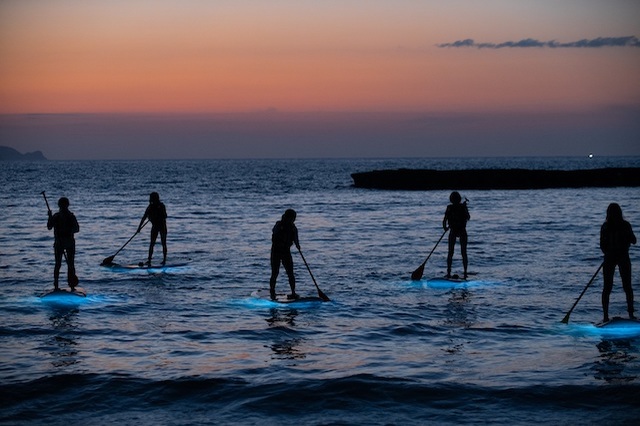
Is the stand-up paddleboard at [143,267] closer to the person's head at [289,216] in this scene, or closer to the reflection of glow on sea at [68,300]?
the reflection of glow on sea at [68,300]

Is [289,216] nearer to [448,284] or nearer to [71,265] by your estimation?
[71,265]

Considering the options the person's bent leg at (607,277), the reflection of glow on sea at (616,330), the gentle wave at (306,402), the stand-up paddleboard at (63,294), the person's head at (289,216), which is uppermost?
the person's head at (289,216)

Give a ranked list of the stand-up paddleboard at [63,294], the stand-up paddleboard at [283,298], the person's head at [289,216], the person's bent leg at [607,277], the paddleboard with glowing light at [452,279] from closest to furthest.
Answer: the person's bent leg at [607,277]
the person's head at [289,216]
the stand-up paddleboard at [283,298]
the stand-up paddleboard at [63,294]
the paddleboard with glowing light at [452,279]

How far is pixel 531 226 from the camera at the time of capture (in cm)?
3491

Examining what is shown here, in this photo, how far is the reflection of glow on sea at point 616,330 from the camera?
12594mm

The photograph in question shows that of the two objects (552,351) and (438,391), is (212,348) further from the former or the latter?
(552,351)

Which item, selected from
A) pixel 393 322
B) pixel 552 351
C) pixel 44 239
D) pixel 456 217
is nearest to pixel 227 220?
pixel 44 239

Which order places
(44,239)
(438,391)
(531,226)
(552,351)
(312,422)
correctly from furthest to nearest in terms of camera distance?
1. (531,226)
2. (44,239)
3. (552,351)
4. (438,391)
5. (312,422)

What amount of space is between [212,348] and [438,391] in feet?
13.4

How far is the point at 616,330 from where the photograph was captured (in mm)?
12789

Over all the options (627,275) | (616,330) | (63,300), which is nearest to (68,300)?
(63,300)

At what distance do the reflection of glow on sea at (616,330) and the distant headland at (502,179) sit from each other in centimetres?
7227

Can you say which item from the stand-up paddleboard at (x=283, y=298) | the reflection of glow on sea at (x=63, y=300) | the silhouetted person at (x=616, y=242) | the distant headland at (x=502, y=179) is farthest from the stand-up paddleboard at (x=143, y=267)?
the distant headland at (x=502, y=179)

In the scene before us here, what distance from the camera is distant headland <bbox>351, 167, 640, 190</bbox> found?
85000mm
